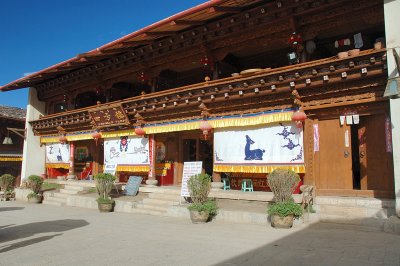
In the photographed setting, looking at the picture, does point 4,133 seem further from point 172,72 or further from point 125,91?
point 172,72

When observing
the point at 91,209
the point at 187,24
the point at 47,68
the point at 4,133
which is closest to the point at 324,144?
the point at 187,24

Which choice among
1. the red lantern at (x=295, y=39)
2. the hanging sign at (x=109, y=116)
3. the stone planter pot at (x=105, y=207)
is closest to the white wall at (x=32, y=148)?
the hanging sign at (x=109, y=116)

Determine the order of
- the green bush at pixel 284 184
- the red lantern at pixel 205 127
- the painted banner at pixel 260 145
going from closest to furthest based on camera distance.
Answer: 1. the green bush at pixel 284 184
2. the painted banner at pixel 260 145
3. the red lantern at pixel 205 127

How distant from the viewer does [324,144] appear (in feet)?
32.4

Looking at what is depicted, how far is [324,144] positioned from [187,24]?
5697 millimetres

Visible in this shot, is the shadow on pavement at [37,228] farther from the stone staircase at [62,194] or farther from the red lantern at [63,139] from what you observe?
the red lantern at [63,139]

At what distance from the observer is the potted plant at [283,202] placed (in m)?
8.14

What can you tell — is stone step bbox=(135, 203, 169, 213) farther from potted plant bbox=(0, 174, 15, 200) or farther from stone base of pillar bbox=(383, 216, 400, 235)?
potted plant bbox=(0, 174, 15, 200)

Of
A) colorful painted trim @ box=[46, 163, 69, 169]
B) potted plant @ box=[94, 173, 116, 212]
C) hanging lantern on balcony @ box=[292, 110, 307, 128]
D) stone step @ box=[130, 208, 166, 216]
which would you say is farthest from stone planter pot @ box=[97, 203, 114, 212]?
colorful painted trim @ box=[46, 163, 69, 169]

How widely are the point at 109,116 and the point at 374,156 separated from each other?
35.0ft

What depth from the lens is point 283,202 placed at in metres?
8.37

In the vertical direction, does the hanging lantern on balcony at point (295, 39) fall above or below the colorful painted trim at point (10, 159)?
above

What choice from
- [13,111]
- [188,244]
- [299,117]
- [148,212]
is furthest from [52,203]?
Answer: [13,111]

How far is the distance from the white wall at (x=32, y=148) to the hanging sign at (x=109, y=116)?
6389mm
